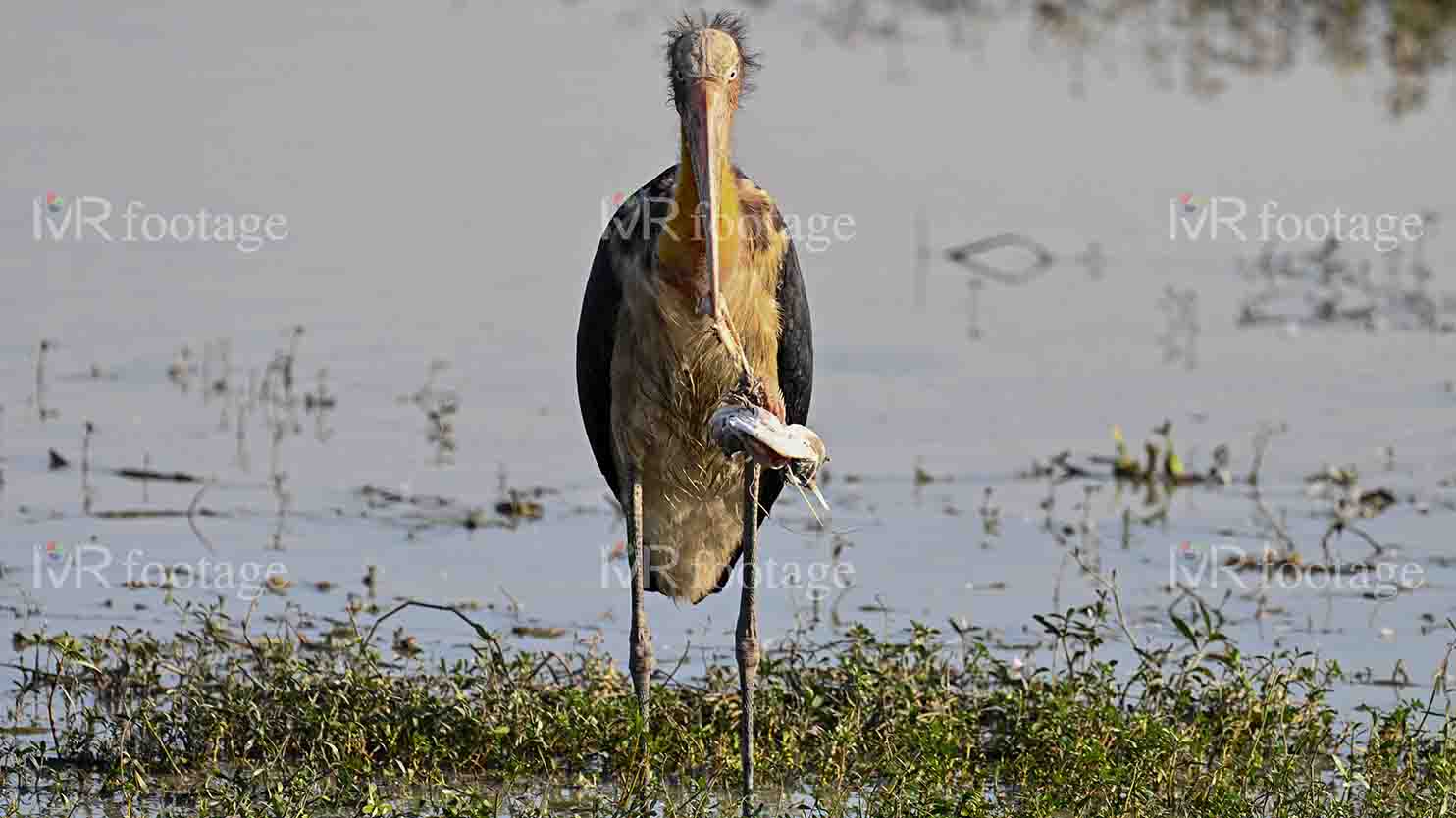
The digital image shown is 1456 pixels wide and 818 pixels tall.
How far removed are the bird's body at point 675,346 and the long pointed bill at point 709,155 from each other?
113mm

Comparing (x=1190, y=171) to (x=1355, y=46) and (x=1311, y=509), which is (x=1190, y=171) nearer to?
(x=1355, y=46)

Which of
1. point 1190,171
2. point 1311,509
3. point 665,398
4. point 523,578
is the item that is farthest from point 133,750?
point 1190,171

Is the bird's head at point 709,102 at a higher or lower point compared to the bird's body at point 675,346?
higher

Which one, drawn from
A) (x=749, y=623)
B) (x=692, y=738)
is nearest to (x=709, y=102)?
(x=749, y=623)

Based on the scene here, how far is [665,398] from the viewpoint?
6613mm

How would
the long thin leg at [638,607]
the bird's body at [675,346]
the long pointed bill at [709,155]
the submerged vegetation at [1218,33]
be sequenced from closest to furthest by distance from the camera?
1. the long pointed bill at [709,155]
2. the bird's body at [675,346]
3. the long thin leg at [638,607]
4. the submerged vegetation at [1218,33]

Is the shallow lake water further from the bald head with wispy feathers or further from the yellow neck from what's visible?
the bald head with wispy feathers

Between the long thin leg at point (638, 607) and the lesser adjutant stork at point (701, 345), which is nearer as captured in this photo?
the lesser adjutant stork at point (701, 345)

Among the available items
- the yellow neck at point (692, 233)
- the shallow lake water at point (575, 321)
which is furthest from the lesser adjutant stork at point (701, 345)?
the shallow lake water at point (575, 321)

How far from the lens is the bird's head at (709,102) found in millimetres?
6109

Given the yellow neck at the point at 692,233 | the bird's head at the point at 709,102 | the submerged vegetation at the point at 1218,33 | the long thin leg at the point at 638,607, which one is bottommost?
the long thin leg at the point at 638,607

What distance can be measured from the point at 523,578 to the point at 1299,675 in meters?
2.73

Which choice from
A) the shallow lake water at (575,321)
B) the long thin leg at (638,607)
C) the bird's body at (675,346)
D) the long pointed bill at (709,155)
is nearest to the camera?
the long pointed bill at (709,155)

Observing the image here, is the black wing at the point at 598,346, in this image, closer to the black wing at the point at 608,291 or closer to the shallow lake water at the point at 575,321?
the black wing at the point at 608,291
